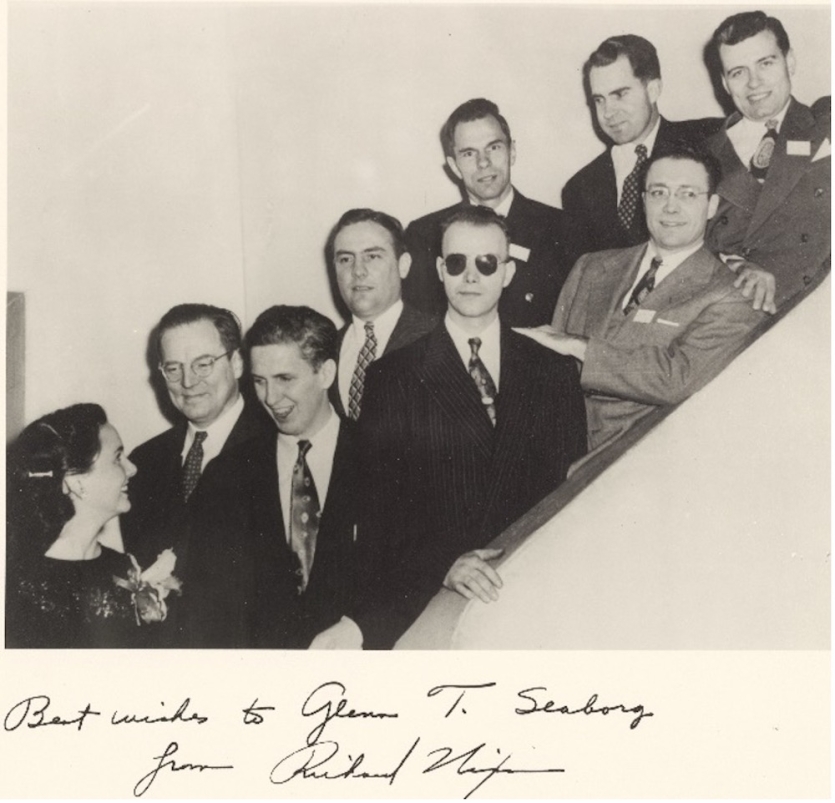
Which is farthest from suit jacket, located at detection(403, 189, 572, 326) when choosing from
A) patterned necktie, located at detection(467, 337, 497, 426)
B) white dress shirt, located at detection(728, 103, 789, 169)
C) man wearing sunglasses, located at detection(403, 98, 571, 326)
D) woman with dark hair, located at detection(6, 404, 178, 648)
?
woman with dark hair, located at detection(6, 404, 178, 648)

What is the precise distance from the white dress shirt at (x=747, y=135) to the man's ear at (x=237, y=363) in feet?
4.94

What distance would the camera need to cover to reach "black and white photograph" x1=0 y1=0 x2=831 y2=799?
2.84 metres

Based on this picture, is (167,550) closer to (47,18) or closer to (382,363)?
(382,363)

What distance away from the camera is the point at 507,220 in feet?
9.94

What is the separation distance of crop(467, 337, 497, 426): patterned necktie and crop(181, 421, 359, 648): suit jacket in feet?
1.21

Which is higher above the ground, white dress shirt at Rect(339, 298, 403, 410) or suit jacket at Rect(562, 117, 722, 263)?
suit jacket at Rect(562, 117, 722, 263)

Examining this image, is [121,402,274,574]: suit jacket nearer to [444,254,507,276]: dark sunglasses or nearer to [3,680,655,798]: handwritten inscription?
[3,680,655,798]: handwritten inscription

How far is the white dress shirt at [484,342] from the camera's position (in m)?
3.00

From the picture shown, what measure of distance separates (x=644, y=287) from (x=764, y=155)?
19.8 inches

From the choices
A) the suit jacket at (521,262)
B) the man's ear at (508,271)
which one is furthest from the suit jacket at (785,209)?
the man's ear at (508,271)

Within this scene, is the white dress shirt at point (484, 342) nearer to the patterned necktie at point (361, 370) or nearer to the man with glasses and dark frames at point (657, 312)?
the man with glasses and dark frames at point (657, 312)
